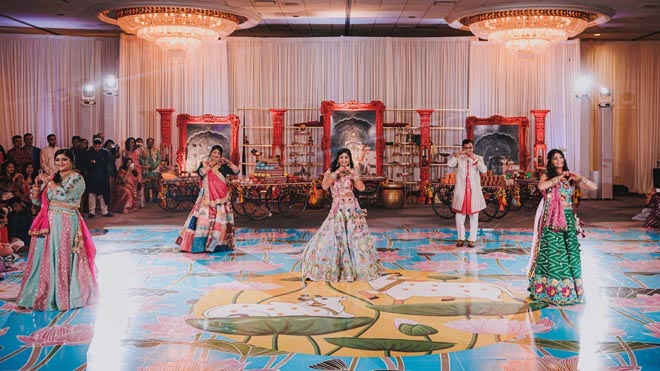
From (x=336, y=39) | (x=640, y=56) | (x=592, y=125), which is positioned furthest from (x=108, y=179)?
(x=640, y=56)

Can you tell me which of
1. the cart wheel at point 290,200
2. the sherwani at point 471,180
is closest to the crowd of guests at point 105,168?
the cart wheel at point 290,200

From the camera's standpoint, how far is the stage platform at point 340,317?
5.05 m

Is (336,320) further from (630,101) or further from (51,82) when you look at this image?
(630,101)

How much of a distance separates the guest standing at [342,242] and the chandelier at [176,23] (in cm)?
559

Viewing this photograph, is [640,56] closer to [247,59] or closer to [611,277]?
[247,59]

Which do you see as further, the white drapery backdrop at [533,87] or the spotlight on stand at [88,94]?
the white drapery backdrop at [533,87]

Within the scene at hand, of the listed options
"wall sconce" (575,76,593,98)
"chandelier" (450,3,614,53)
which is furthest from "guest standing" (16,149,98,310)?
"wall sconce" (575,76,593,98)

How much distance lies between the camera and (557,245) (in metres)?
6.62

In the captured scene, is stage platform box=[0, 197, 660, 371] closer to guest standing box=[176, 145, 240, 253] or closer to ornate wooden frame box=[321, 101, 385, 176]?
guest standing box=[176, 145, 240, 253]

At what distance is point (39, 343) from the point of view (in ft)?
17.6

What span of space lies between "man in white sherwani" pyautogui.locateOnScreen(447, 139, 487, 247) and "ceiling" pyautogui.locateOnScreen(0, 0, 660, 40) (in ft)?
12.1

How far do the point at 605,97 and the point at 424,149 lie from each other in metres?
4.66

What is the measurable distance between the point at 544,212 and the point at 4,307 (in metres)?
4.83

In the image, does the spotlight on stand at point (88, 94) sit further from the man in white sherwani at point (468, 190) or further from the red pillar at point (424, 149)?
the man in white sherwani at point (468, 190)
